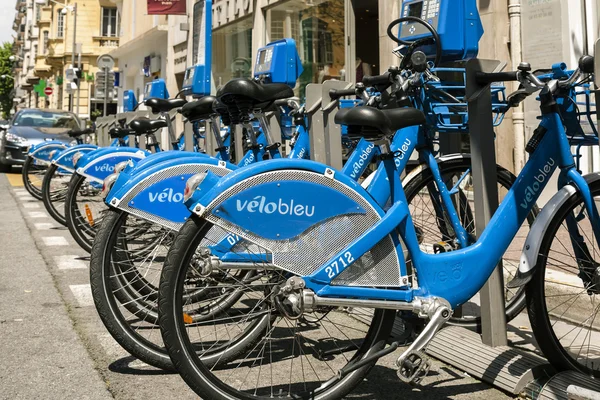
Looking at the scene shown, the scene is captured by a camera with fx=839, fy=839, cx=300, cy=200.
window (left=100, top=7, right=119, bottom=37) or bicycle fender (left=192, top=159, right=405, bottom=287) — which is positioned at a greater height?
window (left=100, top=7, right=119, bottom=37)

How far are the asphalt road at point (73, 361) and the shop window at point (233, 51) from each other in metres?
12.7

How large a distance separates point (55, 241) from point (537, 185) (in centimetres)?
625

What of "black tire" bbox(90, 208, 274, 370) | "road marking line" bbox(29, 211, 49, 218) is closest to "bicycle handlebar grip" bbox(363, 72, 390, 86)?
"black tire" bbox(90, 208, 274, 370)

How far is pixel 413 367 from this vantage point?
307cm

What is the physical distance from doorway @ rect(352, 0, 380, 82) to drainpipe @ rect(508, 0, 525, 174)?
3.98 meters

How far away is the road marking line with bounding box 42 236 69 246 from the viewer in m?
8.43

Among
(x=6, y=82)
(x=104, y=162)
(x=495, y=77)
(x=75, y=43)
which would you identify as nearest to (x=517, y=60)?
(x=104, y=162)

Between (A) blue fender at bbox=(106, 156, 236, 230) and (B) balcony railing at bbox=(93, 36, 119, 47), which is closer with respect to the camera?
(A) blue fender at bbox=(106, 156, 236, 230)

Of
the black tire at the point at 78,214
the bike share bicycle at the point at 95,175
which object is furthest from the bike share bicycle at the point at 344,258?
the black tire at the point at 78,214

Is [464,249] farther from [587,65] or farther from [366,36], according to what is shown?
[366,36]

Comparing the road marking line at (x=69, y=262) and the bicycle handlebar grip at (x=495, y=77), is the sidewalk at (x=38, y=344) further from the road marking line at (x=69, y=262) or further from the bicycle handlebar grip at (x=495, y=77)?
the bicycle handlebar grip at (x=495, y=77)

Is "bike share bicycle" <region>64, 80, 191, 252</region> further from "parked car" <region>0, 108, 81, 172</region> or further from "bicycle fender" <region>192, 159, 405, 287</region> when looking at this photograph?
"parked car" <region>0, 108, 81, 172</region>

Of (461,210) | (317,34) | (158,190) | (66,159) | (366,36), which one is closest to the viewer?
(158,190)

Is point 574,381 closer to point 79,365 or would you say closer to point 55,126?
point 79,365
